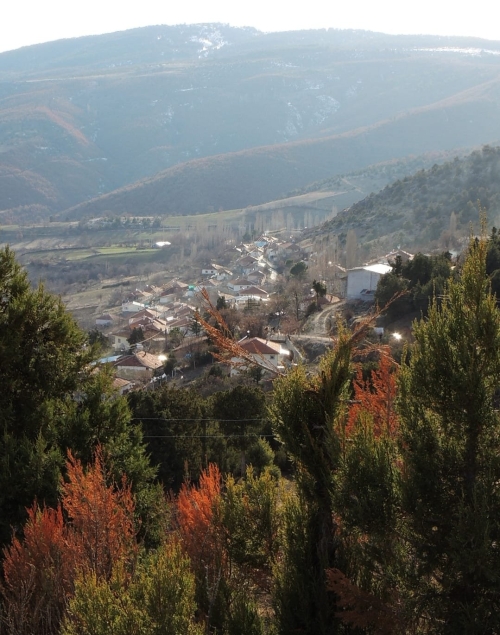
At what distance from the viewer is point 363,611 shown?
5352 millimetres

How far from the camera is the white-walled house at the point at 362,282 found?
3106 cm

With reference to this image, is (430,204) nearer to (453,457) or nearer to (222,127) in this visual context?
(453,457)

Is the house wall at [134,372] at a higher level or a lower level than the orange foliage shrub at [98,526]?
lower

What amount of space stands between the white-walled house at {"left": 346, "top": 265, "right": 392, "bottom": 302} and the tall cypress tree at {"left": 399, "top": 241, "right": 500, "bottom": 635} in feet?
83.4

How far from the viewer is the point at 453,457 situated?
534 centimetres

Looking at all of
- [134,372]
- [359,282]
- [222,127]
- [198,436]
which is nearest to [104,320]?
[134,372]

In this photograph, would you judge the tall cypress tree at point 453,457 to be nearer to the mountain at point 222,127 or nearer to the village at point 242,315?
the village at point 242,315

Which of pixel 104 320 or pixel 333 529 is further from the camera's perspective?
pixel 104 320

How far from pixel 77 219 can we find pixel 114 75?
110m

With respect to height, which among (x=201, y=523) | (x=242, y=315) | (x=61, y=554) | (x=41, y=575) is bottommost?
(x=242, y=315)

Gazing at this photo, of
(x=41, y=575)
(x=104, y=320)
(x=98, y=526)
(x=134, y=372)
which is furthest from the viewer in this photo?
(x=104, y=320)

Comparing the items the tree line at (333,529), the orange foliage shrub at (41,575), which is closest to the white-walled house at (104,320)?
the tree line at (333,529)

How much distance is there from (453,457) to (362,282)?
2648cm

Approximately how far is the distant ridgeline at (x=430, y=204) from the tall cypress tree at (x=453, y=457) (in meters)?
42.4
